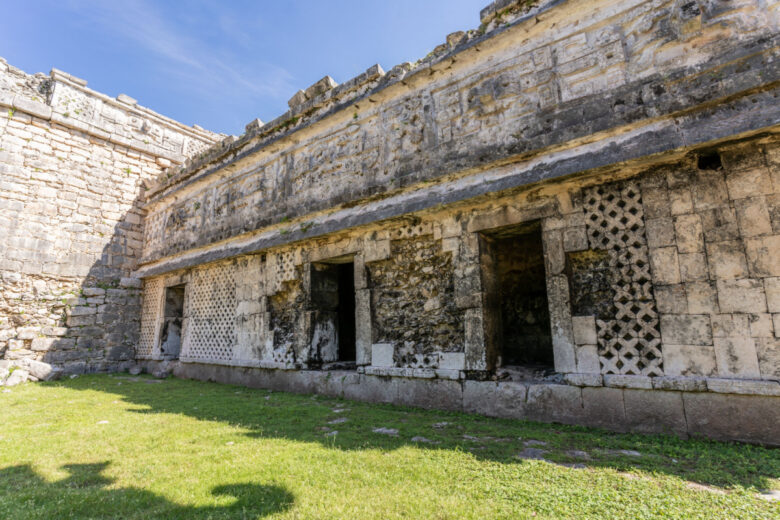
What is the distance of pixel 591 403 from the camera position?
3.83 metres

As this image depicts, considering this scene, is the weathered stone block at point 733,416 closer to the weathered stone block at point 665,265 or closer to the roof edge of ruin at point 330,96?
the weathered stone block at point 665,265

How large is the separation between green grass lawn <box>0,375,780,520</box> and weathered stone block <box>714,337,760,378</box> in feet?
1.90

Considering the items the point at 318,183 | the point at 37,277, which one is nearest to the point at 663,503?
the point at 318,183

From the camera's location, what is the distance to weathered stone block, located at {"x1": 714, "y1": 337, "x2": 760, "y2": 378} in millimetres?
3227

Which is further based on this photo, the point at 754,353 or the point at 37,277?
the point at 37,277

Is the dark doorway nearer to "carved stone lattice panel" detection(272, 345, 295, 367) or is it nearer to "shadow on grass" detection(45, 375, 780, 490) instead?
"carved stone lattice panel" detection(272, 345, 295, 367)

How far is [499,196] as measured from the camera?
462 centimetres

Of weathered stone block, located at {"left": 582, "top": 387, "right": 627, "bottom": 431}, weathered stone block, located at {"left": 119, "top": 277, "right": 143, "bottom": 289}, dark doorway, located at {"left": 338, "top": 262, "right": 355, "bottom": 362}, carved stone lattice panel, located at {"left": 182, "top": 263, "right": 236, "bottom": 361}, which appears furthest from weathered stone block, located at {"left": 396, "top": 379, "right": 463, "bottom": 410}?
weathered stone block, located at {"left": 119, "top": 277, "right": 143, "bottom": 289}

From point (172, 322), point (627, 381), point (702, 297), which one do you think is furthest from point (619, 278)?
point (172, 322)

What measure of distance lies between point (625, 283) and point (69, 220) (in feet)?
35.9

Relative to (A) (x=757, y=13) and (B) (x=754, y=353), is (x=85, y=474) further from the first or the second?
(A) (x=757, y=13)

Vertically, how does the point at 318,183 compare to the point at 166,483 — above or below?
above

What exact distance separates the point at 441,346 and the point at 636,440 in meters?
2.21

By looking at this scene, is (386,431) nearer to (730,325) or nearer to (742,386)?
(742,386)
